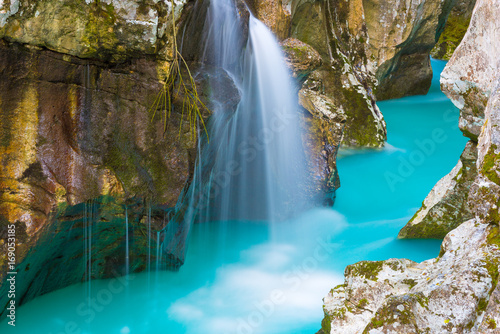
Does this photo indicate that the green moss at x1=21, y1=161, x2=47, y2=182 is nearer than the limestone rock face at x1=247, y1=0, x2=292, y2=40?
Yes

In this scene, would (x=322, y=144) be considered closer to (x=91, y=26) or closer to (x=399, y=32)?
(x=91, y=26)

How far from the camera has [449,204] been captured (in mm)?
4816

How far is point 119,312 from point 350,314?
2.32 m

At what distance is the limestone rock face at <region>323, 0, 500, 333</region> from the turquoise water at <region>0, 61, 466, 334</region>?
132cm

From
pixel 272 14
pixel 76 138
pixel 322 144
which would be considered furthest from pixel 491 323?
pixel 272 14

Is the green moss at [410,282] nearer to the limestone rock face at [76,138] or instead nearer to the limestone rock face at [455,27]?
the limestone rock face at [76,138]

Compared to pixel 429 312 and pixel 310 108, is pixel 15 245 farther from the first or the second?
pixel 310 108

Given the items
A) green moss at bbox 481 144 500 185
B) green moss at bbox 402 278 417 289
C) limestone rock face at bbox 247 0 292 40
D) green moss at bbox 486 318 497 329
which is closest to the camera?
green moss at bbox 486 318 497 329

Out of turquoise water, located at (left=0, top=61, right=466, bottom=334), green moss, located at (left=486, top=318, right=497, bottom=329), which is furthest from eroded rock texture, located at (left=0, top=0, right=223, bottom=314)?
green moss, located at (left=486, top=318, right=497, bottom=329)

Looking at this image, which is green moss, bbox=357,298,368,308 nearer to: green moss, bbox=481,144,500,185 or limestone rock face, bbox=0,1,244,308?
green moss, bbox=481,144,500,185

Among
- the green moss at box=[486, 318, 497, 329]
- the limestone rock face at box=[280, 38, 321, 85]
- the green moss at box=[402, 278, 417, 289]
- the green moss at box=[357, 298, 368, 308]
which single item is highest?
the limestone rock face at box=[280, 38, 321, 85]

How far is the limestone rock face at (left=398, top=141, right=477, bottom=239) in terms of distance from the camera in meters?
4.61

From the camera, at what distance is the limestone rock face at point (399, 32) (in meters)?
10.3

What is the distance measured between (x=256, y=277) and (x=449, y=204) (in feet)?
7.06
